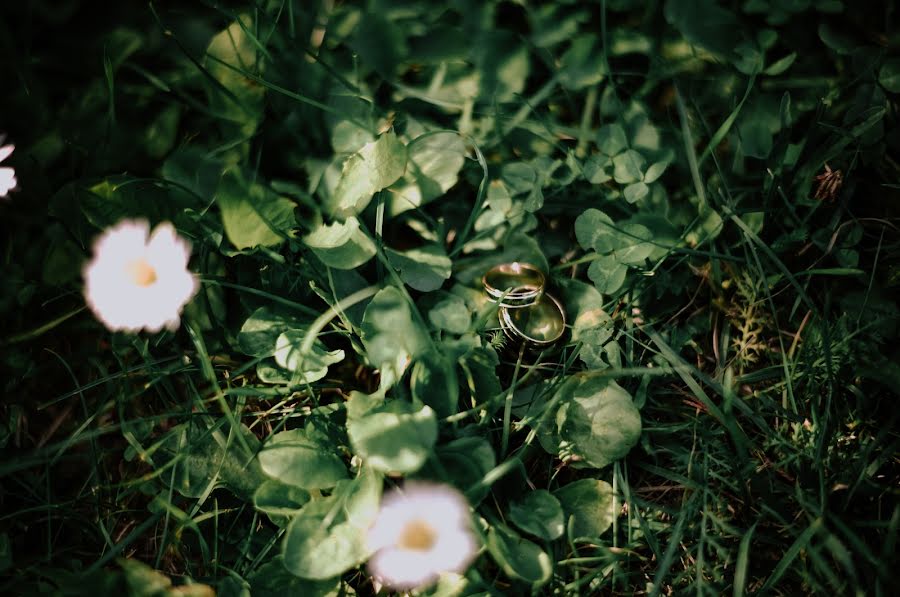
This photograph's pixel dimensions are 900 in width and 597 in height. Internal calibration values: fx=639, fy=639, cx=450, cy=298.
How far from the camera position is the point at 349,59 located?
3.15 ft

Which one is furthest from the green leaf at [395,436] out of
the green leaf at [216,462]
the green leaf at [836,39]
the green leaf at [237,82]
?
the green leaf at [836,39]

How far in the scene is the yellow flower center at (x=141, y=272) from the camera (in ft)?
2.35

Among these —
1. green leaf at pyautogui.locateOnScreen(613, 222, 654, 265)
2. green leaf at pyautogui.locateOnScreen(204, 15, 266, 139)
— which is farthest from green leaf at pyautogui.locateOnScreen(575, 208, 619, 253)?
green leaf at pyautogui.locateOnScreen(204, 15, 266, 139)

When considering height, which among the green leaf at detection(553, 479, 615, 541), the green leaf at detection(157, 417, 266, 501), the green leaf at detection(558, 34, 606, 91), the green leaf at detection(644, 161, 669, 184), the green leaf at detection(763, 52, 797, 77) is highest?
the green leaf at detection(558, 34, 606, 91)

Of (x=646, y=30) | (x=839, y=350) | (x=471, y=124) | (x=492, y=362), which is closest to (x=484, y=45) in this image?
(x=471, y=124)

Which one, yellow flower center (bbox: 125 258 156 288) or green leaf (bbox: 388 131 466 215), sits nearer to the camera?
yellow flower center (bbox: 125 258 156 288)

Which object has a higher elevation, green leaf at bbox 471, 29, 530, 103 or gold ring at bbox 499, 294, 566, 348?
green leaf at bbox 471, 29, 530, 103

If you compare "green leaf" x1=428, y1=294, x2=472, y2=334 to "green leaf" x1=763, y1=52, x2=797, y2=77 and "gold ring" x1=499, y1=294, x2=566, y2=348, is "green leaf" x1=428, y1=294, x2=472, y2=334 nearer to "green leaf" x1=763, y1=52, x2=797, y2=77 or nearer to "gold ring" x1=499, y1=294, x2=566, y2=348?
"gold ring" x1=499, y1=294, x2=566, y2=348

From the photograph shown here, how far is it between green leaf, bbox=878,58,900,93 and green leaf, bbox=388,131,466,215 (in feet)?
1.93

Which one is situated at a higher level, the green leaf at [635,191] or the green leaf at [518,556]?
the green leaf at [635,191]

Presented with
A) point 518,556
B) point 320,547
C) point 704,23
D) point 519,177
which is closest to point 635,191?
point 519,177

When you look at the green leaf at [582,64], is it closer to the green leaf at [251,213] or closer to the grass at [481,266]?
the grass at [481,266]

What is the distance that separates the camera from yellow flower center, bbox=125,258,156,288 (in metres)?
0.72

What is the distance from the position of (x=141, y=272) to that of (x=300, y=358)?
20cm
